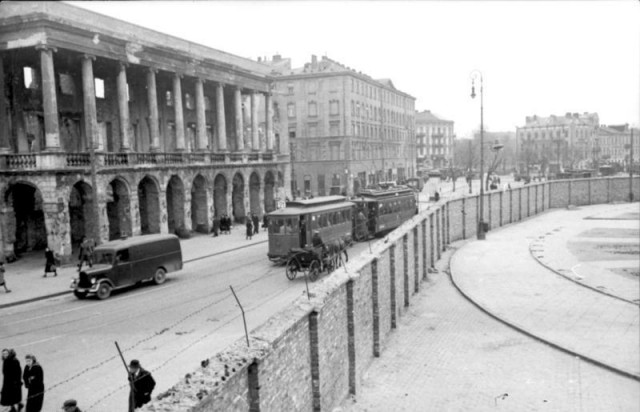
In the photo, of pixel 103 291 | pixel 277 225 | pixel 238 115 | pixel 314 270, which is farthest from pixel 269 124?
pixel 103 291

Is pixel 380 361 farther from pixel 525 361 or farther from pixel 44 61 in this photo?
pixel 44 61

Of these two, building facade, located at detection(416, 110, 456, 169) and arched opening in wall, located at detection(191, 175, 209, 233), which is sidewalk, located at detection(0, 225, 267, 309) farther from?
building facade, located at detection(416, 110, 456, 169)

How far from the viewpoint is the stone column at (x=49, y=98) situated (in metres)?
28.3

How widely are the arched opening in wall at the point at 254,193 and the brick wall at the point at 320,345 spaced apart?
25.1 meters

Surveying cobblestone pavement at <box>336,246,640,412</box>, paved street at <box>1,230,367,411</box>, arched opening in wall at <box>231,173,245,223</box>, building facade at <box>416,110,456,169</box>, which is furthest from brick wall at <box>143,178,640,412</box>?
building facade at <box>416,110,456,169</box>

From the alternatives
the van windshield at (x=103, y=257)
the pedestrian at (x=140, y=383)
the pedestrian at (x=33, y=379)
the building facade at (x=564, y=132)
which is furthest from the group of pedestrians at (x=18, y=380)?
the building facade at (x=564, y=132)

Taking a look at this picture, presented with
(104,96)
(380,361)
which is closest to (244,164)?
(104,96)

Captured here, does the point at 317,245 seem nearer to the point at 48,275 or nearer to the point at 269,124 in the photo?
the point at 48,275

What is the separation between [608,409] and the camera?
12.0 meters

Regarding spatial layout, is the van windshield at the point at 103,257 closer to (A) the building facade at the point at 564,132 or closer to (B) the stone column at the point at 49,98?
(B) the stone column at the point at 49,98

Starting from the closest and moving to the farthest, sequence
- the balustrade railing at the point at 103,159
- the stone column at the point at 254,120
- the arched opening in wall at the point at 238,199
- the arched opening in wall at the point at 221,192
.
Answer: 1. the balustrade railing at the point at 103,159
2. the arched opening in wall at the point at 221,192
3. the arched opening in wall at the point at 238,199
4. the stone column at the point at 254,120

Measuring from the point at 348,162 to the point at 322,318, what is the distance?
60908 mm

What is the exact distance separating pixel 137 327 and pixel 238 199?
3032 cm

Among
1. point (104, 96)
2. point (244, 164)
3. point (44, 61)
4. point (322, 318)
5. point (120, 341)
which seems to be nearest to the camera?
point (322, 318)
